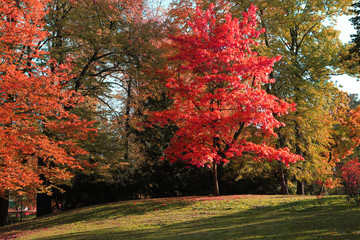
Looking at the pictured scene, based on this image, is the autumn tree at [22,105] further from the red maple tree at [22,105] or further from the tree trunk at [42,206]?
the tree trunk at [42,206]

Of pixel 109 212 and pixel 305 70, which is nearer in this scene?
pixel 109 212

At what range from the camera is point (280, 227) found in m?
7.49

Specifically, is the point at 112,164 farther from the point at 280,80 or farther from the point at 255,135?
the point at 280,80

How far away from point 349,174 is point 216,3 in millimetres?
15274

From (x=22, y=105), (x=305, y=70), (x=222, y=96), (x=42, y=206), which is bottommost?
(x=42, y=206)

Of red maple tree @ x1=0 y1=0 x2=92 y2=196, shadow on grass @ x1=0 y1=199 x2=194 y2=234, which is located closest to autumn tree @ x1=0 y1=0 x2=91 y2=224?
red maple tree @ x1=0 y1=0 x2=92 y2=196

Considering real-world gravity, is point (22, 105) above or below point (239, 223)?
above

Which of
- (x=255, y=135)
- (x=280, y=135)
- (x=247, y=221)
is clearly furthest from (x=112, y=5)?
(x=247, y=221)

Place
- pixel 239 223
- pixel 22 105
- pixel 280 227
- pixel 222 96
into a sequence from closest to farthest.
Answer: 1. pixel 280 227
2. pixel 239 223
3. pixel 22 105
4. pixel 222 96

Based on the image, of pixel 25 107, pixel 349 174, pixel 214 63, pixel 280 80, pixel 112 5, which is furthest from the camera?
pixel 280 80

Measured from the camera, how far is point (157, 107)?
21438 mm

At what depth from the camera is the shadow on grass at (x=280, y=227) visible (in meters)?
6.51

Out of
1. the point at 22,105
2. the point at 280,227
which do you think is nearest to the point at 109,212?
the point at 22,105

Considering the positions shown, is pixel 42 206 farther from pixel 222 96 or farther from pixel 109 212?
pixel 222 96
